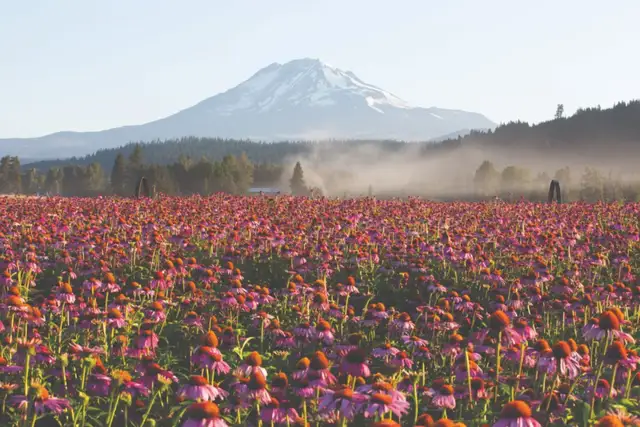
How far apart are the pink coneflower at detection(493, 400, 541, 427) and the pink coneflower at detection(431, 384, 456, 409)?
1207mm

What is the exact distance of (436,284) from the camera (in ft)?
32.5

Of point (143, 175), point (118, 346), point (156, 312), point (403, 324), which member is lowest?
point (118, 346)

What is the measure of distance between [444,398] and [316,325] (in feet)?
6.89

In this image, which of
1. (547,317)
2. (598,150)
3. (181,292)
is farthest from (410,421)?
(598,150)

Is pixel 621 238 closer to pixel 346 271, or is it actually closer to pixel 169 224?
pixel 346 271

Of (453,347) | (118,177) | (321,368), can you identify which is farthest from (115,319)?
(118,177)

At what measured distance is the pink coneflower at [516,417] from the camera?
359 cm

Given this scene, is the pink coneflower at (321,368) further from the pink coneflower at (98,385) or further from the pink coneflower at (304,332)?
the pink coneflower at (304,332)

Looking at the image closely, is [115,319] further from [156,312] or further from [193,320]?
[193,320]

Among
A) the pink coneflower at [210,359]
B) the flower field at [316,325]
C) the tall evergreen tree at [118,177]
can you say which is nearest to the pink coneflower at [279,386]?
the flower field at [316,325]

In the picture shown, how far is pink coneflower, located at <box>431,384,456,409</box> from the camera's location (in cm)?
486

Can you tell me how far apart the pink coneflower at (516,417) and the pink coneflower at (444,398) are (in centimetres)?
121

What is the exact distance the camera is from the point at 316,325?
22.1 ft

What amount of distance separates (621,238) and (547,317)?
17.3ft
